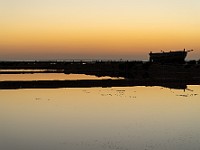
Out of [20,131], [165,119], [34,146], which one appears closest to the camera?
[34,146]

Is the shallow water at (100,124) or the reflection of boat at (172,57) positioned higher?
the reflection of boat at (172,57)

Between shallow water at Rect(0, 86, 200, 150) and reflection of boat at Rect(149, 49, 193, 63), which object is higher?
reflection of boat at Rect(149, 49, 193, 63)

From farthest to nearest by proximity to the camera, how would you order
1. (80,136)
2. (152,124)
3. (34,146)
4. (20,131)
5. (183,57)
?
(183,57) → (152,124) → (20,131) → (80,136) → (34,146)

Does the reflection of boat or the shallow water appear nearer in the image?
the shallow water

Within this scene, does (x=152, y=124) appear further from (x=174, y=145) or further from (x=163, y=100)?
(x=163, y=100)

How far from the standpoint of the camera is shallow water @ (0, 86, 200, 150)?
45.2 feet

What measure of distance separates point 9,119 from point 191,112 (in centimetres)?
952

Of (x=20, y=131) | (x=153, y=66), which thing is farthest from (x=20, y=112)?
(x=153, y=66)

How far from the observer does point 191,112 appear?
70.2 feet

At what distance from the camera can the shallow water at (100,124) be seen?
45.2 ft

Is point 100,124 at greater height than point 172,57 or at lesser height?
lesser

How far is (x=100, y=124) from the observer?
17.7 metres

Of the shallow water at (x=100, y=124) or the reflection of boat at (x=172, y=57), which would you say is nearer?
the shallow water at (x=100, y=124)

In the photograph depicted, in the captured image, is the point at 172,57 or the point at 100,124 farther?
the point at 172,57
